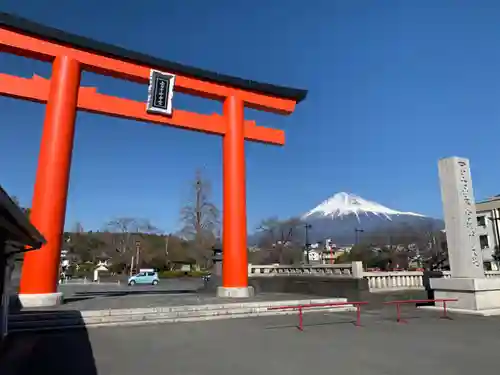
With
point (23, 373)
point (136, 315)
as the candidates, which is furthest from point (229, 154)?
point (23, 373)

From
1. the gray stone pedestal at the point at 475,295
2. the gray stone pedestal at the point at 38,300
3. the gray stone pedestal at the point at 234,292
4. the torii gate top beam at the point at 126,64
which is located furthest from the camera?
the gray stone pedestal at the point at 234,292

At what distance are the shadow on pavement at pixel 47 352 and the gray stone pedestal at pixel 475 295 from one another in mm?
10400

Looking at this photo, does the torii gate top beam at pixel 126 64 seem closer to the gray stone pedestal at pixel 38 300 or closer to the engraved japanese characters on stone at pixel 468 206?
the engraved japanese characters on stone at pixel 468 206

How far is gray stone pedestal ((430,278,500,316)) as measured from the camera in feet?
35.1

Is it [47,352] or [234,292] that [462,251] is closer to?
[234,292]

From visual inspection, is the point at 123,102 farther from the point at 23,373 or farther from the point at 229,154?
the point at 23,373

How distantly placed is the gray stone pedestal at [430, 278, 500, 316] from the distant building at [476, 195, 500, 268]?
1516 inches

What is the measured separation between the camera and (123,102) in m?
13.2

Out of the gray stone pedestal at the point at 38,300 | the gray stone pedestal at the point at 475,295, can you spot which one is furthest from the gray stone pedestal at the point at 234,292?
the gray stone pedestal at the point at 475,295

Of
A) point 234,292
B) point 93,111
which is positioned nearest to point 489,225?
point 234,292

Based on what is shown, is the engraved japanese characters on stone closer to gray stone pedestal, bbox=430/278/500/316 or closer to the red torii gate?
gray stone pedestal, bbox=430/278/500/316

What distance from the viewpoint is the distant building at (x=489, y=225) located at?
43.8m

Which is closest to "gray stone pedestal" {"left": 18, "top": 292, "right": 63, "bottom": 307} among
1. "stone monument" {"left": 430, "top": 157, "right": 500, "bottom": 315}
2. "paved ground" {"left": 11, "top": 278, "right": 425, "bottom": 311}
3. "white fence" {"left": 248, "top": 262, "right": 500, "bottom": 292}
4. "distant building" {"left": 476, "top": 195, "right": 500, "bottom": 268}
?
"paved ground" {"left": 11, "top": 278, "right": 425, "bottom": 311}

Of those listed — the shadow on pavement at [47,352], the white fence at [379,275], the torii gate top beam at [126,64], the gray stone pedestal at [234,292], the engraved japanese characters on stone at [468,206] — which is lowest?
the shadow on pavement at [47,352]
